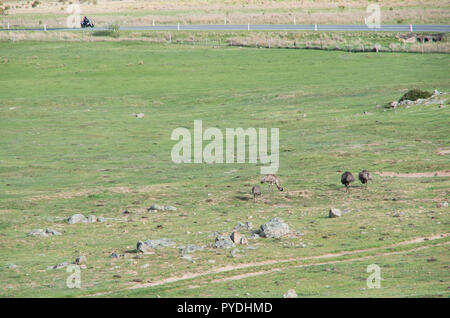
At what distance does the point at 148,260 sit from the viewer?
19094 millimetres

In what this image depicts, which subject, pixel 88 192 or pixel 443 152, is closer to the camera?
pixel 88 192

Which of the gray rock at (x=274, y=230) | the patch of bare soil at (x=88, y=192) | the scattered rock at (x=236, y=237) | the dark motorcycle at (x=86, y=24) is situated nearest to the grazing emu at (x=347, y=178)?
the gray rock at (x=274, y=230)

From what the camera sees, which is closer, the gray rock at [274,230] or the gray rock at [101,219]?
the gray rock at [274,230]

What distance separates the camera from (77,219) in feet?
79.4

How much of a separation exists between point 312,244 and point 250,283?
3987mm

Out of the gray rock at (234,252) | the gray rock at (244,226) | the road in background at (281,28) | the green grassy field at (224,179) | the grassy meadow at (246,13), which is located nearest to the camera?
the green grassy field at (224,179)

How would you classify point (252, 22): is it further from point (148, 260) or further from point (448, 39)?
point (148, 260)

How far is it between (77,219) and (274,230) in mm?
7349

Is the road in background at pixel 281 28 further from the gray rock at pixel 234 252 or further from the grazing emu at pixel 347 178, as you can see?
the gray rock at pixel 234 252

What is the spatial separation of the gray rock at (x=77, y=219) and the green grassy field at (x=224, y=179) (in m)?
0.40

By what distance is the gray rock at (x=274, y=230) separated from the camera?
68.6ft

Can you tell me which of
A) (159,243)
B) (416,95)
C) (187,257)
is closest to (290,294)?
(187,257)

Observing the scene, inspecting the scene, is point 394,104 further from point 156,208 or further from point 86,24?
point 86,24
